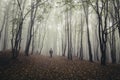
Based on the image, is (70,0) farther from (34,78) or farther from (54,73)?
(34,78)

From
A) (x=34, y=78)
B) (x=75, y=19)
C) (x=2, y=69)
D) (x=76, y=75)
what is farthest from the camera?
(x=75, y=19)

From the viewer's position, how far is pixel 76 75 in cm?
1323

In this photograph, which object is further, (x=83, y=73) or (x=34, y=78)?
(x=83, y=73)

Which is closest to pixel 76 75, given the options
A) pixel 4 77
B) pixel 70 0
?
pixel 4 77

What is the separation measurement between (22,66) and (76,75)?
677 cm

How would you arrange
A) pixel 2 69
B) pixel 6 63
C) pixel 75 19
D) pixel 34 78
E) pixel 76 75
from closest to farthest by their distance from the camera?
1. pixel 34 78
2. pixel 76 75
3. pixel 2 69
4. pixel 6 63
5. pixel 75 19

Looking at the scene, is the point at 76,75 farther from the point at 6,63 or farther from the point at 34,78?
the point at 6,63

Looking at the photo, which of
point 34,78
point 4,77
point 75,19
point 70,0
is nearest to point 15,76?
point 4,77

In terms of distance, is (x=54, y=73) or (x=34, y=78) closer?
(x=34, y=78)

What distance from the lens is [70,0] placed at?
1742 cm

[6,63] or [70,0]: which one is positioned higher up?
[70,0]

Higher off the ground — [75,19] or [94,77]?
[75,19]

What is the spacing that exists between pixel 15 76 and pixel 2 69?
10.1 ft

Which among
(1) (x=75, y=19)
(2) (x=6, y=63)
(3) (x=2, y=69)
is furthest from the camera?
(1) (x=75, y=19)
